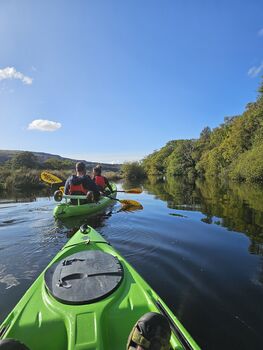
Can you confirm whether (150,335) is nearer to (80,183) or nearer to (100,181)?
(80,183)

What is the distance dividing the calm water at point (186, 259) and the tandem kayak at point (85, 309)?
0.93m

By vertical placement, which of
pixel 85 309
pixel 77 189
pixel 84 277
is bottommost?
pixel 85 309

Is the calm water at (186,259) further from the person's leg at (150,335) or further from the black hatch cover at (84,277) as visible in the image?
the person's leg at (150,335)

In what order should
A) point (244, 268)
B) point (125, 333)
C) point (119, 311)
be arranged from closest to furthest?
point (125, 333) → point (119, 311) → point (244, 268)

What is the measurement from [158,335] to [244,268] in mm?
4089

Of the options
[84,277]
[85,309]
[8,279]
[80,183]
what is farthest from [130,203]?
[85,309]

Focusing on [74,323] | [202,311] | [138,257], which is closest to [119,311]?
[74,323]

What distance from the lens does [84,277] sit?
11.4 feet

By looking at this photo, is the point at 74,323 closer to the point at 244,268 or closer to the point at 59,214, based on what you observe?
the point at 244,268

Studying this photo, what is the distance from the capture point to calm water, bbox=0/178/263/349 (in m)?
3.74

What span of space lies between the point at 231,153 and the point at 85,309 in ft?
151

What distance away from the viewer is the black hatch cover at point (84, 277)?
3119 millimetres

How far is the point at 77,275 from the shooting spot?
353cm

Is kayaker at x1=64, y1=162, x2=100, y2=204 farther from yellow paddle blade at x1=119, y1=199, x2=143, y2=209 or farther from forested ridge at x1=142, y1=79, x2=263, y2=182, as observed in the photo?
forested ridge at x1=142, y1=79, x2=263, y2=182
